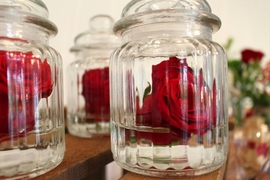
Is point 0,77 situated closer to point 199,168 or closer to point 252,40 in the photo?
point 199,168

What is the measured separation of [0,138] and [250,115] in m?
0.77

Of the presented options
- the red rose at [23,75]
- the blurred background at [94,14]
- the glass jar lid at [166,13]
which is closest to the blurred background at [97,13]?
the blurred background at [94,14]

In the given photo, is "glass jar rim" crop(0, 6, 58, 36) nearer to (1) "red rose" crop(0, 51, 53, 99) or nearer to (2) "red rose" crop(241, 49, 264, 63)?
(1) "red rose" crop(0, 51, 53, 99)

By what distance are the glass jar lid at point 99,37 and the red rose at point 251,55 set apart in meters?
0.54

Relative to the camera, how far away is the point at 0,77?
0.24 meters

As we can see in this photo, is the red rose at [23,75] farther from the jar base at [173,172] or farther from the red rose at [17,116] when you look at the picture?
the jar base at [173,172]

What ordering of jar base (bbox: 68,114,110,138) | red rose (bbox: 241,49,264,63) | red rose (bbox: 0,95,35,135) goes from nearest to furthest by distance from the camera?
red rose (bbox: 0,95,35,135), jar base (bbox: 68,114,110,138), red rose (bbox: 241,49,264,63)

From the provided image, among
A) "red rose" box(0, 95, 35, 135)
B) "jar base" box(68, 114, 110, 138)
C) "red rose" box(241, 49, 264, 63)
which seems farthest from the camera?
"red rose" box(241, 49, 264, 63)

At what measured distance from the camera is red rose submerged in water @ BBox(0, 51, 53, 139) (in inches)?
9.6

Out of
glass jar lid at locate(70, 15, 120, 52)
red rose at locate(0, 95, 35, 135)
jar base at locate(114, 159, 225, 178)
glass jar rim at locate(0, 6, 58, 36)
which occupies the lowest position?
jar base at locate(114, 159, 225, 178)

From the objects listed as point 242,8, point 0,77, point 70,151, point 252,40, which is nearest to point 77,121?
point 70,151

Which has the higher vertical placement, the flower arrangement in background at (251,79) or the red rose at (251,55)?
the red rose at (251,55)

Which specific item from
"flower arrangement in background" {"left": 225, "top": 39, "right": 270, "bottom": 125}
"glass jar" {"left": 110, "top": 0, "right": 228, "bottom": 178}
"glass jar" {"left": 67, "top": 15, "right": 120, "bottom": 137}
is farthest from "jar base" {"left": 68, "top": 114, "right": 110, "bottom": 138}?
"flower arrangement in background" {"left": 225, "top": 39, "right": 270, "bottom": 125}

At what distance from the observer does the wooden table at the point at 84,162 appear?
0.89 ft
